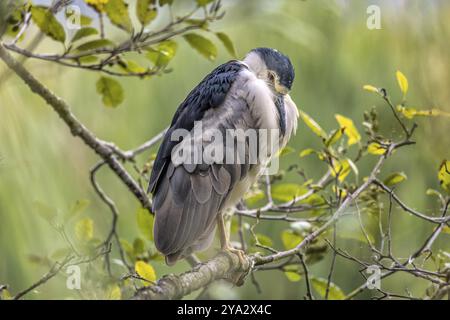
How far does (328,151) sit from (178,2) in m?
0.98

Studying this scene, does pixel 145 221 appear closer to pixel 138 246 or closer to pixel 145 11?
pixel 138 246

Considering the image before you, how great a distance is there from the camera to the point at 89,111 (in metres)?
2.46

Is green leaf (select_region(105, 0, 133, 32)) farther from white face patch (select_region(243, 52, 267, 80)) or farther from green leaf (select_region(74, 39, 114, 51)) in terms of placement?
white face patch (select_region(243, 52, 267, 80))

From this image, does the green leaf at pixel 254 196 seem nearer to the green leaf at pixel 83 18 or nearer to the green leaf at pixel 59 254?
the green leaf at pixel 59 254

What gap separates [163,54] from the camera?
1792 mm

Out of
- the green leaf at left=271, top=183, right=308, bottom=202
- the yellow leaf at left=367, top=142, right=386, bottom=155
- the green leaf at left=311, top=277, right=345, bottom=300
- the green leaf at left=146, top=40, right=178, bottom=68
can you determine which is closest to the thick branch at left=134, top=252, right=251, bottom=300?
the green leaf at left=311, top=277, right=345, bottom=300

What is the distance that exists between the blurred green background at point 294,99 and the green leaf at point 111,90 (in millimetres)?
289

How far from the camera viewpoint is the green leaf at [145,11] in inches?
67.6

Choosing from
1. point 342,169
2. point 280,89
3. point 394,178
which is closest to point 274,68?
point 280,89
